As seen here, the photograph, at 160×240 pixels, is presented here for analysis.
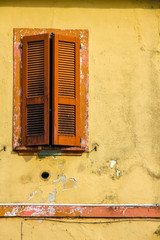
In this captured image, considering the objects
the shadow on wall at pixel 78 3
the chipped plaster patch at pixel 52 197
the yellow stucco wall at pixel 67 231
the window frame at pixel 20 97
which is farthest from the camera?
the shadow on wall at pixel 78 3

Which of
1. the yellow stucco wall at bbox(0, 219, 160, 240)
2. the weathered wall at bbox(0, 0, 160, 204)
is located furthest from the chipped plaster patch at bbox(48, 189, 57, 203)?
the yellow stucco wall at bbox(0, 219, 160, 240)

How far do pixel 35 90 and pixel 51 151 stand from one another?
911 millimetres

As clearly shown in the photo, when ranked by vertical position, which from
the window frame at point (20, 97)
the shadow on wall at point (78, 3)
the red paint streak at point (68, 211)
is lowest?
the red paint streak at point (68, 211)

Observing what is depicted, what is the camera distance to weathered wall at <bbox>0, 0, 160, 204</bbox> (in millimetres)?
13438

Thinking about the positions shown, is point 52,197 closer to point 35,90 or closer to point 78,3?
point 35,90

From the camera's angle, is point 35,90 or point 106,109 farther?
point 106,109

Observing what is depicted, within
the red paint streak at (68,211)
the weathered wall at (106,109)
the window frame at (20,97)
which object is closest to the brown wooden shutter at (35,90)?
the window frame at (20,97)

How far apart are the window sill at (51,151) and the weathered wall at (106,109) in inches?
2.8

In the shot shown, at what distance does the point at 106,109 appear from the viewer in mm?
13734

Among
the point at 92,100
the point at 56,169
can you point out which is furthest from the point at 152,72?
the point at 56,169

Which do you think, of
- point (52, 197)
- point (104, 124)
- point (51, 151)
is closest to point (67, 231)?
point (52, 197)

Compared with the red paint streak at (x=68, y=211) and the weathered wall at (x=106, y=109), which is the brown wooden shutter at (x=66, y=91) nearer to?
the weathered wall at (x=106, y=109)

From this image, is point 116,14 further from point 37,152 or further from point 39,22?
point 37,152

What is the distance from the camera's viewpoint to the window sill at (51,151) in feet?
44.1
